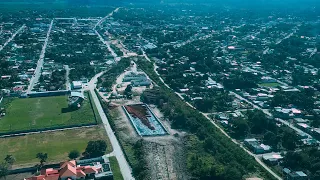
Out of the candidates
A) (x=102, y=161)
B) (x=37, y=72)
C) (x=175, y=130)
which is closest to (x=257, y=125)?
(x=175, y=130)

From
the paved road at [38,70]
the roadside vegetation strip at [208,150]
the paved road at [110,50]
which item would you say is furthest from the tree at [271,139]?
the paved road at [110,50]

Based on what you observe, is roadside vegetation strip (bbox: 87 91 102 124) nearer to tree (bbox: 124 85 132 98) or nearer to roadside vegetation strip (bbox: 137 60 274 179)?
tree (bbox: 124 85 132 98)

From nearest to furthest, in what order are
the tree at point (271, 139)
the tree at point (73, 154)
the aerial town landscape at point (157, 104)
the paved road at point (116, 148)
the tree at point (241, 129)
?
the paved road at point (116, 148) → the aerial town landscape at point (157, 104) → the tree at point (73, 154) → the tree at point (271, 139) → the tree at point (241, 129)

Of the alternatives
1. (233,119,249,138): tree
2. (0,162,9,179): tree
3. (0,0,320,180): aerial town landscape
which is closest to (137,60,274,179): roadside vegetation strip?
(0,0,320,180): aerial town landscape

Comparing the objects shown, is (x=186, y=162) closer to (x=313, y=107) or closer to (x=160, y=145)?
(x=160, y=145)

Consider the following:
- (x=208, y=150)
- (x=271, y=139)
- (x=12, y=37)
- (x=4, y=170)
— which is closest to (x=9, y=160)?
(x=4, y=170)

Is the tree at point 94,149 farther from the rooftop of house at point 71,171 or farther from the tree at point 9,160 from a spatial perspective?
the tree at point 9,160
